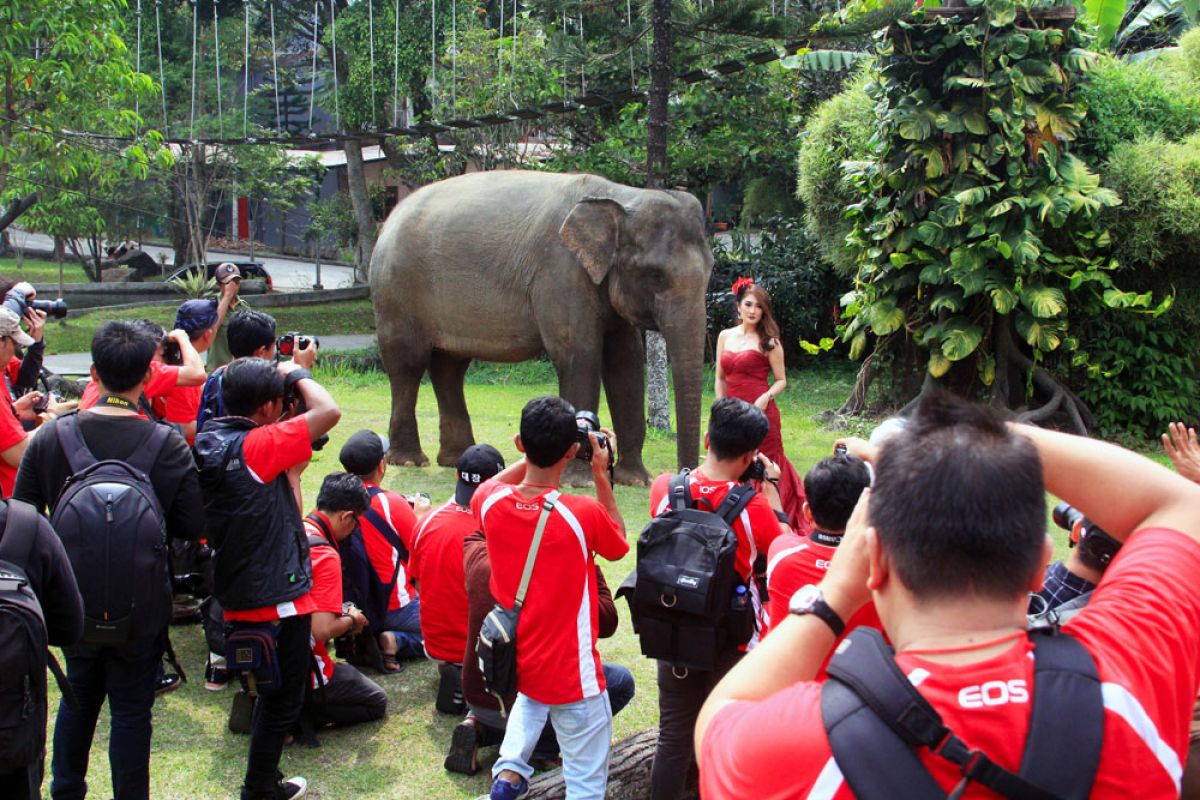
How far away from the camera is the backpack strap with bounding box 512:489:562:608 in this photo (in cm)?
350

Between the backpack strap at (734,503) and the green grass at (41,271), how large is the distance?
29053 mm

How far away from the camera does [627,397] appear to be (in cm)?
938

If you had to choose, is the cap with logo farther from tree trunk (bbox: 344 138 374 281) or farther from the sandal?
tree trunk (bbox: 344 138 374 281)

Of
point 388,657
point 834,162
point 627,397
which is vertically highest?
point 834,162

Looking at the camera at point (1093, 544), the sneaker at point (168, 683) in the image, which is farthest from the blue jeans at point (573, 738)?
the sneaker at point (168, 683)

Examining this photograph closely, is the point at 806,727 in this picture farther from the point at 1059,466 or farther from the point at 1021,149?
the point at 1021,149

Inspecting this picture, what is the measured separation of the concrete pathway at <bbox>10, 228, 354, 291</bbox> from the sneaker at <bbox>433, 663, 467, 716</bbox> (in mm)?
24441

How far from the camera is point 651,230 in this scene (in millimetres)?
8727

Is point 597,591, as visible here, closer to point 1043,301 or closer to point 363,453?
point 363,453

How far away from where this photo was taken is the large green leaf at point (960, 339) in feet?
34.6

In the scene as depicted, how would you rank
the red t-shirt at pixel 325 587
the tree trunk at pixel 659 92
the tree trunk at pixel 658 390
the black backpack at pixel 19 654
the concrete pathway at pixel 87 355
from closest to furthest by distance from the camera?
the black backpack at pixel 19 654 → the red t-shirt at pixel 325 587 → the tree trunk at pixel 659 92 → the tree trunk at pixel 658 390 → the concrete pathway at pixel 87 355

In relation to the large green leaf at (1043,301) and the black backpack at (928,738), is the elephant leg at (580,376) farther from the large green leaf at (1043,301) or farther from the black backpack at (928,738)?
the black backpack at (928,738)

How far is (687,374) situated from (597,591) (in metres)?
4.75

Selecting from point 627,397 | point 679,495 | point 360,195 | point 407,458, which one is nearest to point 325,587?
point 679,495
